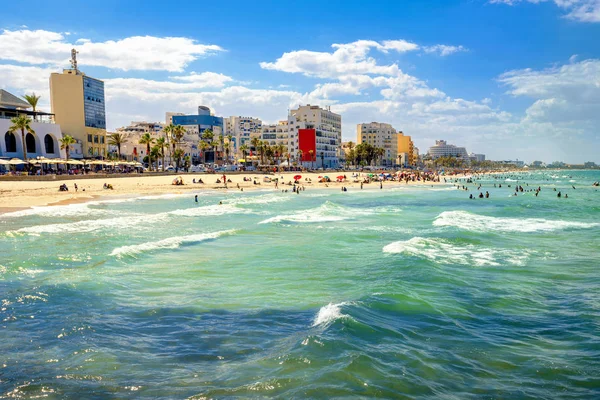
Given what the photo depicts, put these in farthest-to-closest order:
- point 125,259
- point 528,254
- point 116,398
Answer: point 528,254 → point 125,259 → point 116,398

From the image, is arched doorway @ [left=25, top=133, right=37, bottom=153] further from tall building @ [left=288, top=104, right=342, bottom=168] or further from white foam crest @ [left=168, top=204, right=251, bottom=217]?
tall building @ [left=288, top=104, right=342, bottom=168]

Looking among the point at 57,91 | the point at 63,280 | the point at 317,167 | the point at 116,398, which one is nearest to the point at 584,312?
the point at 116,398

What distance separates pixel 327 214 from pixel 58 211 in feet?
69.8

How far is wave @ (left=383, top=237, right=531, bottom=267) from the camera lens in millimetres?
18406

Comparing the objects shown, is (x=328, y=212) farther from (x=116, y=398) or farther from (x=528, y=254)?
(x=116, y=398)

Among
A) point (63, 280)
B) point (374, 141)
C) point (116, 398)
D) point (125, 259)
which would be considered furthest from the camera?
point (374, 141)

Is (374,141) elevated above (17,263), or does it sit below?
above

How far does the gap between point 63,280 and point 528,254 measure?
19152 mm

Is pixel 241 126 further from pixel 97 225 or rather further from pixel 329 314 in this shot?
pixel 329 314

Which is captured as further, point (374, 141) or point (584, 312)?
point (374, 141)

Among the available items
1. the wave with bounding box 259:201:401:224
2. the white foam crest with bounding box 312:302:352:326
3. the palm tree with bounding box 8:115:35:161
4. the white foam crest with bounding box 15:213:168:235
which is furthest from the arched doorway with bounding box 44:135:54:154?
the white foam crest with bounding box 312:302:352:326

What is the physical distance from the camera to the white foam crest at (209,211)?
1377 inches

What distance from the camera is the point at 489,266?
17531 millimetres

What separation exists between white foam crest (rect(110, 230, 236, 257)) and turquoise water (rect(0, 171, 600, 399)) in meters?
0.19
